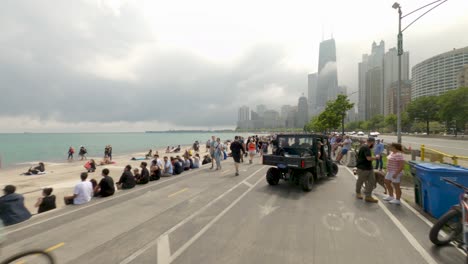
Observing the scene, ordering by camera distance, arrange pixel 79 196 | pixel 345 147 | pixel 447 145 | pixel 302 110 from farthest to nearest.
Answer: pixel 302 110 → pixel 447 145 → pixel 345 147 → pixel 79 196

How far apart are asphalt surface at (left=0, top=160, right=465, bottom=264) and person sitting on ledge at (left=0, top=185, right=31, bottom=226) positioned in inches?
13.9

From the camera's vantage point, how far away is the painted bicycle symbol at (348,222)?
4770 mm

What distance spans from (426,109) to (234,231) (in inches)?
3390

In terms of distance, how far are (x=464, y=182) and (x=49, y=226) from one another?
9.99 meters

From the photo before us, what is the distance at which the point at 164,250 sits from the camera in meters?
4.04

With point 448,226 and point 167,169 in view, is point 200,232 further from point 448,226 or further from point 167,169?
point 167,169

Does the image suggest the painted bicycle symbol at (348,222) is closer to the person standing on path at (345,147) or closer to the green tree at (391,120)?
the person standing on path at (345,147)

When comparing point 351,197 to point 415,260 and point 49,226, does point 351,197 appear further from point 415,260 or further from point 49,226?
point 49,226

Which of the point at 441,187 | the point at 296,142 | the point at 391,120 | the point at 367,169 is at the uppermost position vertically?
the point at 391,120

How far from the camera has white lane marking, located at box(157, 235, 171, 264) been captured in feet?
12.3

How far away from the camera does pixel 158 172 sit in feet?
35.9

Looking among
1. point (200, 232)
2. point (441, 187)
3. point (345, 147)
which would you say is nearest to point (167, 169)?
point (200, 232)

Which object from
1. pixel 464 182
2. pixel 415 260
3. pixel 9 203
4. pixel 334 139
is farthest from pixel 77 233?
pixel 334 139

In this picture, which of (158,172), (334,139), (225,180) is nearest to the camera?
(225,180)
